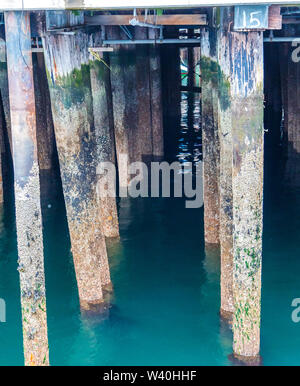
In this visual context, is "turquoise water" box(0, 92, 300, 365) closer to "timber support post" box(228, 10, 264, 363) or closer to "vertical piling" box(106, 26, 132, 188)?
"vertical piling" box(106, 26, 132, 188)

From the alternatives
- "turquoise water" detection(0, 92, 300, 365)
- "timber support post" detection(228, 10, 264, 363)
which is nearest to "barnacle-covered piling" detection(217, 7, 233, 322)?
"turquoise water" detection(0, 92, 300, 365)

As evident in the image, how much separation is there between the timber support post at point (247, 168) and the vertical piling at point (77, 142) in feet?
6.38

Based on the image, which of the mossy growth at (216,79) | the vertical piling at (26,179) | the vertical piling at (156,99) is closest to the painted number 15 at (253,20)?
the mossy growth at (216,79)

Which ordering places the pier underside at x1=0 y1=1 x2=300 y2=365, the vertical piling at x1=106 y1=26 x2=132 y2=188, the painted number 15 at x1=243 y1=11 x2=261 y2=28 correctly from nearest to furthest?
the painted number 15 at x1=243 y1=11 x2=261 y2=28
the pier underside at x1=0 y1=1 x2=300 y2=365
the vertical piling at x1=106 y1=26 x2=132 y2=188

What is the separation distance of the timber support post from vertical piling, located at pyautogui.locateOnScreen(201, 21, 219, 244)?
7.35 ft

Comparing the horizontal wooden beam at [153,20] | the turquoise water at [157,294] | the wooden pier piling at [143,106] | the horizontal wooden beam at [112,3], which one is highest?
the horizontal wooden beam at [153,20]

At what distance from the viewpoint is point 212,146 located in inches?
367

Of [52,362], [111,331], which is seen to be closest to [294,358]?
[111,331]

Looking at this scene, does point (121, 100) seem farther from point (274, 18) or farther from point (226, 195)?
point (274, 18)

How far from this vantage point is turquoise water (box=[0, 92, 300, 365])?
8.20 metres

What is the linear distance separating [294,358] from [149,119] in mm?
8004

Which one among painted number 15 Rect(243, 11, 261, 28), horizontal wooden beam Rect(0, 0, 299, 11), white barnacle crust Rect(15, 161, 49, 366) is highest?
horizontal wooden beam Rect(0, 0, 299, 11)

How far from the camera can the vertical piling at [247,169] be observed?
625 centimetres

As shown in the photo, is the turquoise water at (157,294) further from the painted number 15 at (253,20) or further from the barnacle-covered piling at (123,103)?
the painted number 15 at (253,20)
